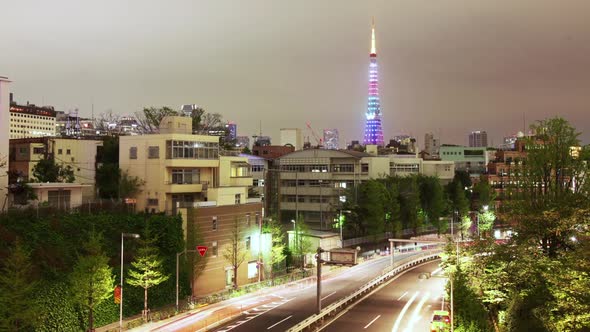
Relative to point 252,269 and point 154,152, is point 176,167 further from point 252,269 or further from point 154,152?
point 252,269

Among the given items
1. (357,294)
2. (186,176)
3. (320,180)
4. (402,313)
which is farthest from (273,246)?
(320,180)

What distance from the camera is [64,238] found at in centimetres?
3581

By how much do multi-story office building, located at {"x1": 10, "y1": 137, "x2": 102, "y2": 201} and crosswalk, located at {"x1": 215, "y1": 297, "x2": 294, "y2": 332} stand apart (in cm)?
2592

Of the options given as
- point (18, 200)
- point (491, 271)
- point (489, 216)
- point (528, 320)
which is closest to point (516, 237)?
point (491, 271)

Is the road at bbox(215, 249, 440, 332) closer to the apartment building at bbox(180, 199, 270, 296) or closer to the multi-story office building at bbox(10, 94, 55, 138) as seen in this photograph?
the apartment building at bbox(180, 199, 270, 296)

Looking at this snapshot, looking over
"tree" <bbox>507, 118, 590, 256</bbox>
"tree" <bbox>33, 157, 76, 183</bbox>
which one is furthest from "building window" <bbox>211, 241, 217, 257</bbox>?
"tree" <bbox>507, 118, 590, 256</bbox>

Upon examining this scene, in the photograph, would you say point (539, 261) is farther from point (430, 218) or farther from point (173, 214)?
point (430, 218)

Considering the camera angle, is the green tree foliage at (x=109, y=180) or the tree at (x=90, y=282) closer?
the tree at (x=90, y=282)

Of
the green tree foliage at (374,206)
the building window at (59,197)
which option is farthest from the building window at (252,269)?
the green tree foliage at (374,206)

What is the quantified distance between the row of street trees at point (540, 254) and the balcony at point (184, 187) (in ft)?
79.0

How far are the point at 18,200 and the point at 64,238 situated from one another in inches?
313

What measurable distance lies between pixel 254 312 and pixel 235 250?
952cm

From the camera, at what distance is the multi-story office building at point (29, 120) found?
544ft

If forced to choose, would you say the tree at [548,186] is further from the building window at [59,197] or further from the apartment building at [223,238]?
the building window at [59,197]
